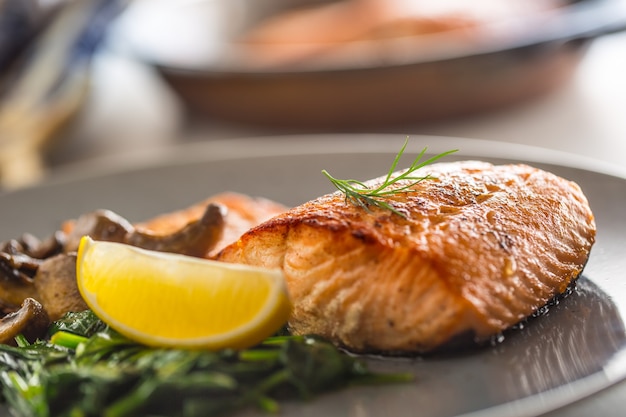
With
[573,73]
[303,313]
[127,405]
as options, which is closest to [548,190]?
[303,313]

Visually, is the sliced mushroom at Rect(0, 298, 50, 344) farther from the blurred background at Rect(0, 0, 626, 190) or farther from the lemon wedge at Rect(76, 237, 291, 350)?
the blurred background at Rect(0, 0, 626, 190)

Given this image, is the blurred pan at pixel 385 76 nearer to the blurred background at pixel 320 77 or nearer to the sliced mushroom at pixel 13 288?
the blurred background at pixel 320 77

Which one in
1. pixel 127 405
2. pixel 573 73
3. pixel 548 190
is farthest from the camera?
pixel 573 73

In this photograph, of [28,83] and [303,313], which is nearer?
[303,313]

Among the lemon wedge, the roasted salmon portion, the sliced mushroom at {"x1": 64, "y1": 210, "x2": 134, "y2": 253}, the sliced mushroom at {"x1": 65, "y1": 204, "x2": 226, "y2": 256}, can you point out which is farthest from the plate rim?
the lemon wedge

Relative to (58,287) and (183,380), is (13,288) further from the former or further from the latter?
(183,380)

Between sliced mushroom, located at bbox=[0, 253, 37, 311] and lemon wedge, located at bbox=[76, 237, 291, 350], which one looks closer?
lemon wedge, located at bbox=[76, 237, 291, 350]

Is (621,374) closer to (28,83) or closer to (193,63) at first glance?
(193,63)
